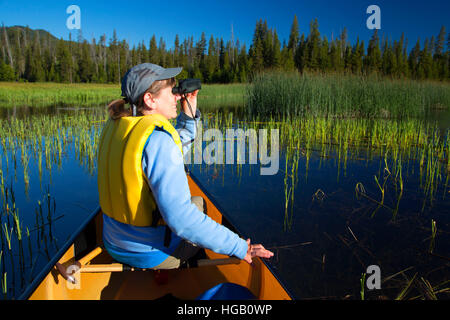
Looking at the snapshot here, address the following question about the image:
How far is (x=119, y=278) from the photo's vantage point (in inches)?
90.0

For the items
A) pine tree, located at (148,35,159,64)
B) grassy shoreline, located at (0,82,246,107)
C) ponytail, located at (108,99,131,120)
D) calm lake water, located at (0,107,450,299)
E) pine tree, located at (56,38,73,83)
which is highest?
pine tree, located at (148,35,159,64)

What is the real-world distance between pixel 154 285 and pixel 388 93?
1024 centimetres

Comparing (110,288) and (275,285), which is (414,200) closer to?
(275,285)

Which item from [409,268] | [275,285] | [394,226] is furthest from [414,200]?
[275,285]

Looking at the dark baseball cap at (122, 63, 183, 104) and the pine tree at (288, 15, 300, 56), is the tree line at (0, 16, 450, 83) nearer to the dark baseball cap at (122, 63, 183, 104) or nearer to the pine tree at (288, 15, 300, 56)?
the pine tree at (288, 15, 300, 56)

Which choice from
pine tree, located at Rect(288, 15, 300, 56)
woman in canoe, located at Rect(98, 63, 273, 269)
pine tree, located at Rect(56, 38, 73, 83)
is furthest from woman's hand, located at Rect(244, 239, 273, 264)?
pine tree, located at Rect(288, 15, 300, 56)

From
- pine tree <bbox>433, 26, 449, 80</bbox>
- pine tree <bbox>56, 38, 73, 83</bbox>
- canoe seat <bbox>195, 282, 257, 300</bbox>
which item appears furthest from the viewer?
pine tree <bbox>56, 38, 73, 83</bbox>

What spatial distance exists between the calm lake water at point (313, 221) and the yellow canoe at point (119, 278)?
0.27 m

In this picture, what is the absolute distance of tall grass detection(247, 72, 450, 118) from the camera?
9.70m

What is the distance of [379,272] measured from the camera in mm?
2951

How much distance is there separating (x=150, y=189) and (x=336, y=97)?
9.48 metres

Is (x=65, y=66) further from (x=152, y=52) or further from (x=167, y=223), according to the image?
(x=167, y=223)

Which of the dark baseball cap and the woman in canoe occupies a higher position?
the dark baseball cap

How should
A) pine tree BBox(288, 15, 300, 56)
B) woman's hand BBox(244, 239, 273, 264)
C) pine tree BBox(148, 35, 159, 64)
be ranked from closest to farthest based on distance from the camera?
woman's hand BBox(244, 239, 273, 264), pine tree BBox(288, 15, 300, 56), pine tree BBox(148, 35, 159, 64)
